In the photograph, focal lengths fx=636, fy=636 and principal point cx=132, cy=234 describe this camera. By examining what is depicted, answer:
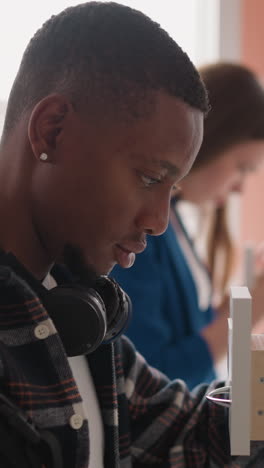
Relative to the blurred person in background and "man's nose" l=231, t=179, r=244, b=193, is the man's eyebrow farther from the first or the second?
"man's nose" l=231, t=179, r=244, b=193

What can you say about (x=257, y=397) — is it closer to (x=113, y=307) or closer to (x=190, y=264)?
(x=113, y=307)

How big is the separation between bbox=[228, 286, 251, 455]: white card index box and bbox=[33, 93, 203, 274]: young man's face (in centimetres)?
10

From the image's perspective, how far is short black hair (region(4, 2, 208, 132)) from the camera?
56 centimetres

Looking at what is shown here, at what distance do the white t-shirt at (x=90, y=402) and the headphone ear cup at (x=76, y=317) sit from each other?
99 millimetres

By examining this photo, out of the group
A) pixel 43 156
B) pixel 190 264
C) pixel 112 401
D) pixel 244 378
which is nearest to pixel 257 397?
pixel 244 378

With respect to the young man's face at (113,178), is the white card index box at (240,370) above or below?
below

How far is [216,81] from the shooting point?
1.30m

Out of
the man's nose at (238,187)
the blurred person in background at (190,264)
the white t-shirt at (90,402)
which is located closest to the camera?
the white t-shirt at (90,402)

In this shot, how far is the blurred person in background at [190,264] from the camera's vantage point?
1232mm

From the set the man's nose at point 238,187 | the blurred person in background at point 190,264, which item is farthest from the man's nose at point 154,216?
the man's nose at point 238,187

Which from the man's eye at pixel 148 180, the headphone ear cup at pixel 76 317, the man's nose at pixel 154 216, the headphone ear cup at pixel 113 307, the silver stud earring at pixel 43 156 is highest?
the silver stud earring at pixel 43 156

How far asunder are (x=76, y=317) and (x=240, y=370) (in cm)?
16

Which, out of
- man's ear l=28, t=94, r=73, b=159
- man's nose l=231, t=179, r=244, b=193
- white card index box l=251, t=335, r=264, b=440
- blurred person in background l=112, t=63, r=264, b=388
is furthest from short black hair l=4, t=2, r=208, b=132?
man's nose l=231, t=179, r=244, b=193

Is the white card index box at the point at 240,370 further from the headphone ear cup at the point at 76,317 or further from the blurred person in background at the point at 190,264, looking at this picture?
the blurred person in background at the point at 190,264
